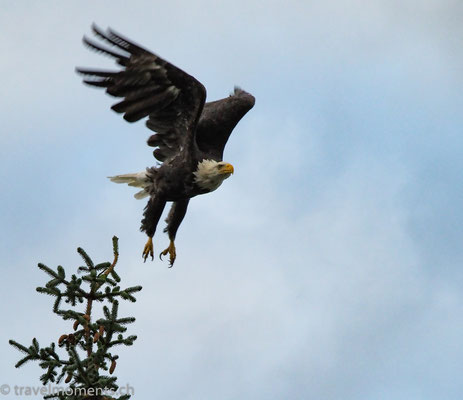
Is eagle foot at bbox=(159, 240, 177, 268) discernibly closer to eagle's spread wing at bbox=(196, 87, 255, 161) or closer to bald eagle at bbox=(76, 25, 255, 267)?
bald eagle at bbox=(76, 25, 255, 267)

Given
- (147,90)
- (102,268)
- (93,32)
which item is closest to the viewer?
(102,268)

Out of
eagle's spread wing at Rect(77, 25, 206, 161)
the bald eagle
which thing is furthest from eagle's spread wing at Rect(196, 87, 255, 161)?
eagle's spread wing at Rect(77, 25, 206, 161)

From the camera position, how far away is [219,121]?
12.9 metres

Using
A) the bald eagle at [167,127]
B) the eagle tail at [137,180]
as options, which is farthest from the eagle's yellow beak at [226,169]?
the eagle tail at [137,180]

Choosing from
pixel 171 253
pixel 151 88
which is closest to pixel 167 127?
pixel 151 88

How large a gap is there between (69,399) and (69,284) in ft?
3.71

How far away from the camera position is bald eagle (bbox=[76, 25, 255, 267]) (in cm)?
1077

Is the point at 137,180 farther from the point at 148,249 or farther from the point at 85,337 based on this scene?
the point at 85,337

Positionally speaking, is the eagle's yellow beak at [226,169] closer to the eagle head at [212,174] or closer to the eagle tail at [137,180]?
the eagle head at [212,174]

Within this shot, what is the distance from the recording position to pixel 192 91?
11266mm

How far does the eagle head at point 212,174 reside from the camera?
11359 mm

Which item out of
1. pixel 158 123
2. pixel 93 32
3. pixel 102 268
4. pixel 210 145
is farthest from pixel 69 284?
pixel 210 145

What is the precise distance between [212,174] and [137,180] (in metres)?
1.42

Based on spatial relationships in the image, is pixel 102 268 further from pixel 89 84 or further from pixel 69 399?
pixel 89 84
